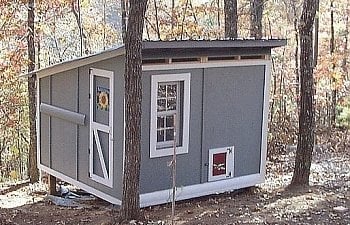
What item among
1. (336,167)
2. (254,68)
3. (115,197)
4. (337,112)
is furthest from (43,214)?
(337,112)

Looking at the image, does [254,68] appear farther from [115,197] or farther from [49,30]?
[49,30]

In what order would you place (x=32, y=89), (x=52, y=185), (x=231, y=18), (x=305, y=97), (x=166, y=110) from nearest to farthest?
(x=166, y=110) → (x=305, y=97) → (x=52, y=185) → (x=32, y=89) → (x=231, y=18)

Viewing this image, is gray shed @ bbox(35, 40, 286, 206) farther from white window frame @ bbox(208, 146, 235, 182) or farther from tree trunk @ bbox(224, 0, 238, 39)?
tree trunk @ bbox(224, 0, 238, 39)

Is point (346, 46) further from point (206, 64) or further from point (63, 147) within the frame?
point (63, 147)

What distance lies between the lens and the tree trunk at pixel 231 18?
477 inches

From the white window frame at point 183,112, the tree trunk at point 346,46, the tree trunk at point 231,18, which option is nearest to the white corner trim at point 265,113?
the white window frame at point 183,112

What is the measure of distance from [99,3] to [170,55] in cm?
1007

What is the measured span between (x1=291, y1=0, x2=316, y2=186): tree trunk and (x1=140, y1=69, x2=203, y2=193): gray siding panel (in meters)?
1.65

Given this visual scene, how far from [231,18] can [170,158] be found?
566 centimetres

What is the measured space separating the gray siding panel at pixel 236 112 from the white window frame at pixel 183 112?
13.5 inches

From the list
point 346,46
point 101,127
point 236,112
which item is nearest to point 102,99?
point 101,127

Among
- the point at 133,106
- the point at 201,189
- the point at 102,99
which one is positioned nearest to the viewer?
the point at 133,106

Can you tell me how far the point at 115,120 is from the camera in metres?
7.25

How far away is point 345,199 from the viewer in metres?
7.38
